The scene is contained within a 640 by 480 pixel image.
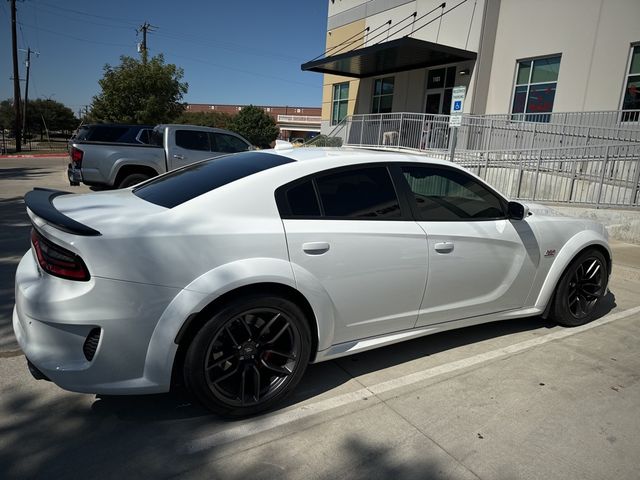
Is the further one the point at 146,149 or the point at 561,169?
the point at 561,169

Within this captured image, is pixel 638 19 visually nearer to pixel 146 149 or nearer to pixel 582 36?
pixel 582 36

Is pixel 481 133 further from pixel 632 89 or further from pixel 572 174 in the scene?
pixel 572 174

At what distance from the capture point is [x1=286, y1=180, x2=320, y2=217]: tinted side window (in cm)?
290

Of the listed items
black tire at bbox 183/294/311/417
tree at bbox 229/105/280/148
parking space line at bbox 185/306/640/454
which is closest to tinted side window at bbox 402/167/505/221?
parking space line at bbox 185/306/640/454

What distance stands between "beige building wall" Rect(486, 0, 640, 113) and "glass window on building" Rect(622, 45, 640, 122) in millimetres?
148

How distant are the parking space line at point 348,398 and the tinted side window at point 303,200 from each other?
1227 mm

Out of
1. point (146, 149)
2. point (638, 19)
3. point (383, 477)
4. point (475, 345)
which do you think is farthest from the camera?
point (638, 19)

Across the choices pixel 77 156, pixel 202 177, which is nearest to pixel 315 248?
pixel 202 177

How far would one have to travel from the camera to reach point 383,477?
2.35 metres

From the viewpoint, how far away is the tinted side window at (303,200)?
2902 millimetres

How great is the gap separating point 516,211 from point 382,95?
19167mm

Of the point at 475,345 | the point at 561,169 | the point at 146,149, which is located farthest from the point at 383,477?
the point at 561,169

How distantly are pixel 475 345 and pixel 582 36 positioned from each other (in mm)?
13300

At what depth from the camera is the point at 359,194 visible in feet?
10.5
